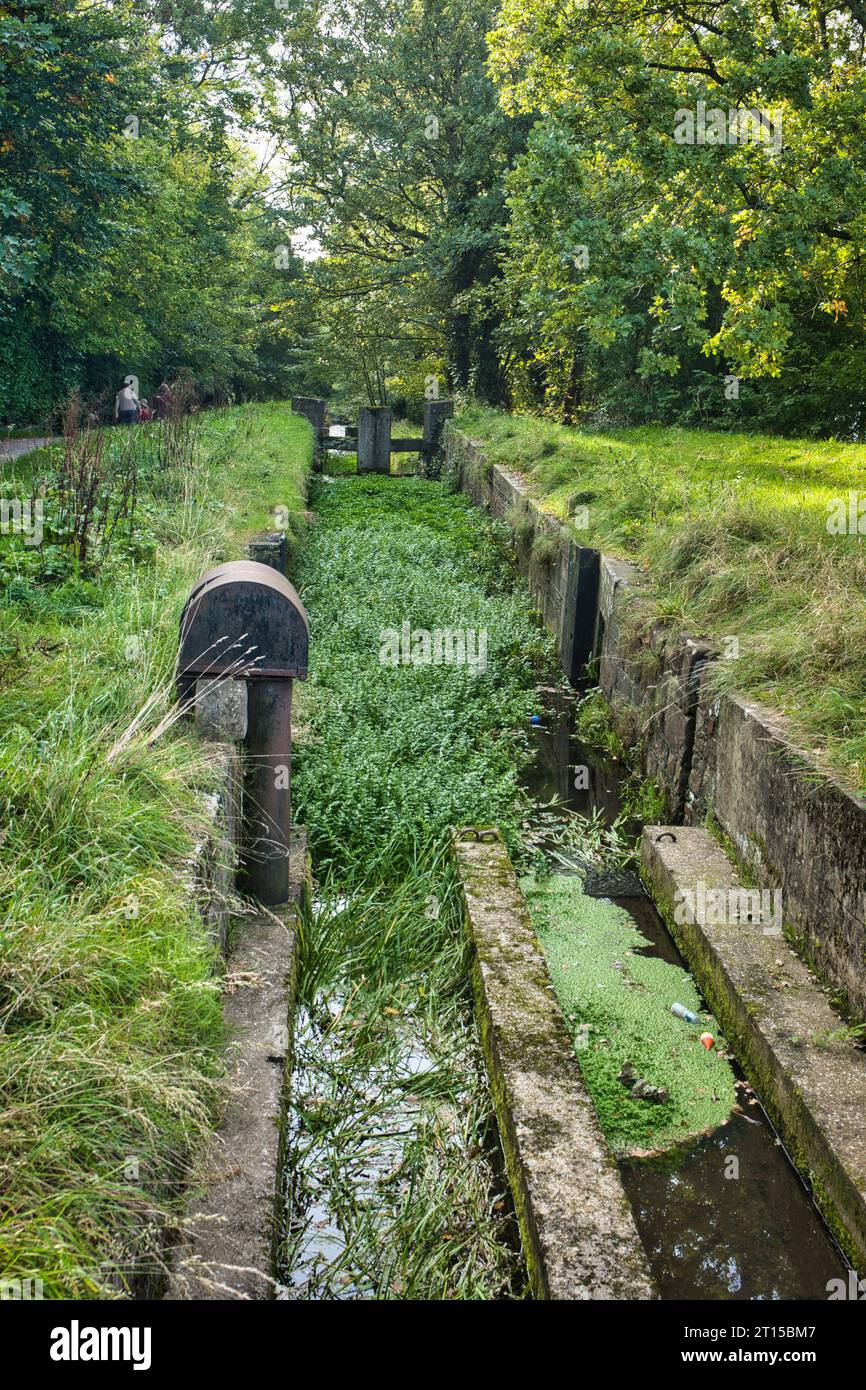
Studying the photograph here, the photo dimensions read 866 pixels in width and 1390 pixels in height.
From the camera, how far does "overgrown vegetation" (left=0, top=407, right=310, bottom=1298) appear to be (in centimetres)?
207

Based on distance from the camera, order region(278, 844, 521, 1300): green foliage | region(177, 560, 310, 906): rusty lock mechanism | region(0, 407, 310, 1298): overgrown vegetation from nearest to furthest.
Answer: region(0, 407, 310, 1298): overgrown vegetation < region(278, 844, 521, 1300): green foliage < region(177, 560, 310, 906): rusty lock mechanism

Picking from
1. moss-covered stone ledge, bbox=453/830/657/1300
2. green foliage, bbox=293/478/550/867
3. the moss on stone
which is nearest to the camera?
moss-covered stone ledge, bbox=453/830/657/1300

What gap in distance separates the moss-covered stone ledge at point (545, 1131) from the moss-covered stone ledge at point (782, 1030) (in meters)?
0.70

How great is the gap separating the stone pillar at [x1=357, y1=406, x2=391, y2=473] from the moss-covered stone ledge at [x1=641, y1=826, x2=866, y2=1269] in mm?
16137

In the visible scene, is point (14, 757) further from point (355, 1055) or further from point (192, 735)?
point (355, 1055)

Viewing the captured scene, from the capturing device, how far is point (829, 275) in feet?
36.0

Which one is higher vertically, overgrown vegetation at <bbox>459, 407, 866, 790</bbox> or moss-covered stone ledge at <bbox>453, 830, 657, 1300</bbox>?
overgrown vegetation at <bbox>459, 407, 866, 790</bbox>

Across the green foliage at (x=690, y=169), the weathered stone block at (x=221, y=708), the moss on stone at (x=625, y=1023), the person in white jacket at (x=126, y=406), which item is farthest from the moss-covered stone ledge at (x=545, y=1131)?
the person in white jacket at (x=126, y=406)

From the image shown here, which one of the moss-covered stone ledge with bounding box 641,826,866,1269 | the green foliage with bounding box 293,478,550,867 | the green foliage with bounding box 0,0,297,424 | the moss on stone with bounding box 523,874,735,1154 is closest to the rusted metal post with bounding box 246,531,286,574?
the green foliage with bounding box 293,478,550,867

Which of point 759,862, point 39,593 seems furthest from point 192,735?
point 759,862

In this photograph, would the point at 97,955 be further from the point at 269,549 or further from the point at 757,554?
the point at 269,549

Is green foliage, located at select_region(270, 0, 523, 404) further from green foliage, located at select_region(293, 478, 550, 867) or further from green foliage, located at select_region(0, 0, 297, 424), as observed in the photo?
green foliage, located at select_region(293, 478, 550, 867)

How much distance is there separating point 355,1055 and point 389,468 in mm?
17800

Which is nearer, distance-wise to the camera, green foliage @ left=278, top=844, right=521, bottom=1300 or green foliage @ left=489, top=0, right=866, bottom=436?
green foliage @ left=278, top=844, right=521, bottom=1300
